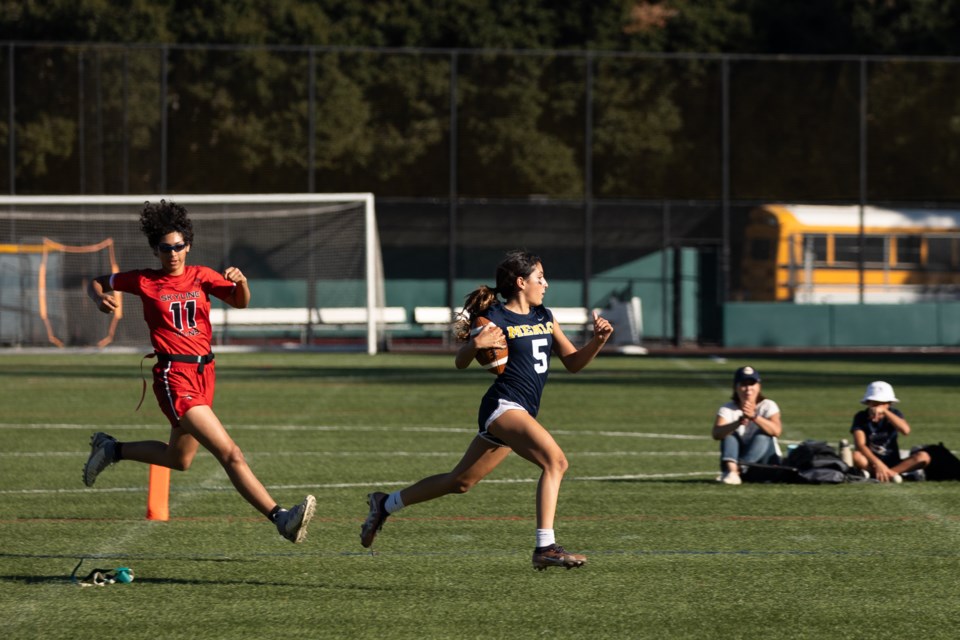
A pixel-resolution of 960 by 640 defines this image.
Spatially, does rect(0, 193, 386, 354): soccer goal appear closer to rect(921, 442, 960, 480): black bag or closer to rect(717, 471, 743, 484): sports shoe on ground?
rect(717, 471, 743, 484): sports shoe on ground

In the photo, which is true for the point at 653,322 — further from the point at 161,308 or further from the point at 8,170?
the point at 161,308

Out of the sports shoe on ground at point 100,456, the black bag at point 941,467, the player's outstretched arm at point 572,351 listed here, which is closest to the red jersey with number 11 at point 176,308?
the sports shoe on ground at point 100,456

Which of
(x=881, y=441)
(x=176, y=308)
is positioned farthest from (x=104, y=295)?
(x=881, y=441)

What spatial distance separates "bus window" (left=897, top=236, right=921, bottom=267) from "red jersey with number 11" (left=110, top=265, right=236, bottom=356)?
34584mm

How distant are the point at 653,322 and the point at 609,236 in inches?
113

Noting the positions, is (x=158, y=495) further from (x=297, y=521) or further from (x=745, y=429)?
(x=745, y=429)

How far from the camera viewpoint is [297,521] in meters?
8.66

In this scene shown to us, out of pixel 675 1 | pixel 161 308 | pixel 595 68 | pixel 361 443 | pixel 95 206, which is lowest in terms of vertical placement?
pixel 361 443

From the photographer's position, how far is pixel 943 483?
42.7ft

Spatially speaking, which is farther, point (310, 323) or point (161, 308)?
point (310, 323)

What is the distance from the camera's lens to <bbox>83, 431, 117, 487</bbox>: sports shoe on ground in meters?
9.91

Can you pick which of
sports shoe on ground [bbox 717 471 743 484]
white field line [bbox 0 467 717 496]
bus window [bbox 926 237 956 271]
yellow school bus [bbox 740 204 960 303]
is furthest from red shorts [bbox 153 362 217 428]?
bus window [bbox 926 237 956 271]

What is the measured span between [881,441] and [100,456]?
6.93 metres

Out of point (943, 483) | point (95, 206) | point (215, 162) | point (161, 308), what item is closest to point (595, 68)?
point (215, 162)
